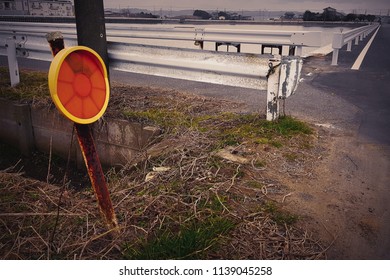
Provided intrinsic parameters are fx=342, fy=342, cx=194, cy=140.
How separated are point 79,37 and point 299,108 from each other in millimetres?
3045

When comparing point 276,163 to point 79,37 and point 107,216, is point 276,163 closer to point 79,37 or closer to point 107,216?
point 107,216

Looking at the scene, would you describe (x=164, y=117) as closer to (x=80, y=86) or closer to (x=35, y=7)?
(x=80, y=86)

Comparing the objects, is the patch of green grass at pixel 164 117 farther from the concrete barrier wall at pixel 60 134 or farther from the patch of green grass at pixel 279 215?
the patch of green grass at pixel 279 215

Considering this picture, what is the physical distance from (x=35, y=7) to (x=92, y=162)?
59175 mm

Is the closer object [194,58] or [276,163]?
[276,163]

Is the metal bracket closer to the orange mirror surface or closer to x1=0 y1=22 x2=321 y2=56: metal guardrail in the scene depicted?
x1=0 y1=22 x2=321 y2=56: metal guardrail

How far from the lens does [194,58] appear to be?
13.8 ft

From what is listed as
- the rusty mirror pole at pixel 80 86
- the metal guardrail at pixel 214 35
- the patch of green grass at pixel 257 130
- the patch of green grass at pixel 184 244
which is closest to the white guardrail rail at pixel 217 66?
the patch of green grass at pixel 257 130

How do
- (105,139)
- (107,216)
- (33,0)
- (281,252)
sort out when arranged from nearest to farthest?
(281,252), (107,216), (105,139), (33,0)

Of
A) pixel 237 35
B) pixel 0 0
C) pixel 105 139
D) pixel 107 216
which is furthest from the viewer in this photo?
pixel 0 0

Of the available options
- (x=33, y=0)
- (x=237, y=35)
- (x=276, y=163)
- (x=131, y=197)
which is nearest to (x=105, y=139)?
(x=131, y=197)

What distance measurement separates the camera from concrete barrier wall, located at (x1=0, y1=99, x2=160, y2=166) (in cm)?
443

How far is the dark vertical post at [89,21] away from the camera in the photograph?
3.84 m

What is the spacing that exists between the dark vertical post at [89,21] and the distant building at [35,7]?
4451 cm
